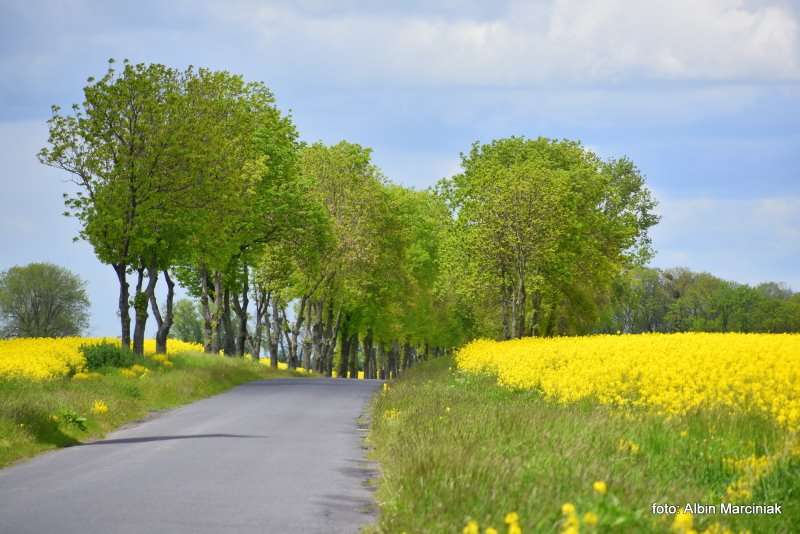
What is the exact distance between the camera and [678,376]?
17047 millimetres

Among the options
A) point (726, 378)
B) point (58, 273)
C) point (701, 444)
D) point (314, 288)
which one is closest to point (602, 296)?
point (314, 288)

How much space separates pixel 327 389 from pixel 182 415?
37.1ft

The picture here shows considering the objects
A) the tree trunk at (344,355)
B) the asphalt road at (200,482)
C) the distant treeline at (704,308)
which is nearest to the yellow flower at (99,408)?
the asphalt road at (200,482)

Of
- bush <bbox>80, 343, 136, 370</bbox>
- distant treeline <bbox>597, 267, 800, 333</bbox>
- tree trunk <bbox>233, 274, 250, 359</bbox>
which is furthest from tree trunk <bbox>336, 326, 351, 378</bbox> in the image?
distant treeline <bbox>597, 267, 800, 333</bbox>

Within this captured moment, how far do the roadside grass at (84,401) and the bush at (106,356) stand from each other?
85cm

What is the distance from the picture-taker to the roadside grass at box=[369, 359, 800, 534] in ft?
26.7

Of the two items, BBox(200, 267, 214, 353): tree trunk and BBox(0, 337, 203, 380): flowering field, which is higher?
BBox(200, 267, 214, 353): tree trunk

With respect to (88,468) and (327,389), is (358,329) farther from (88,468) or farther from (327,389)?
(88,468)

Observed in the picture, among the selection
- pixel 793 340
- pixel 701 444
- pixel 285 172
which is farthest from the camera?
pixel 285 172

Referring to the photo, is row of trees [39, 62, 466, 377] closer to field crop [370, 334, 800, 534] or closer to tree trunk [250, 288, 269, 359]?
tree trunk [250, 288, 269, 359]

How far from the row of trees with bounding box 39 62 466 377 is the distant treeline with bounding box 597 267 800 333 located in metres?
69.3

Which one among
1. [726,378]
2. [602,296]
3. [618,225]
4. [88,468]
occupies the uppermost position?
[618,225]

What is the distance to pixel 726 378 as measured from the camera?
53.4 ft

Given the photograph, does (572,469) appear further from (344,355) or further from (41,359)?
(344,355)
